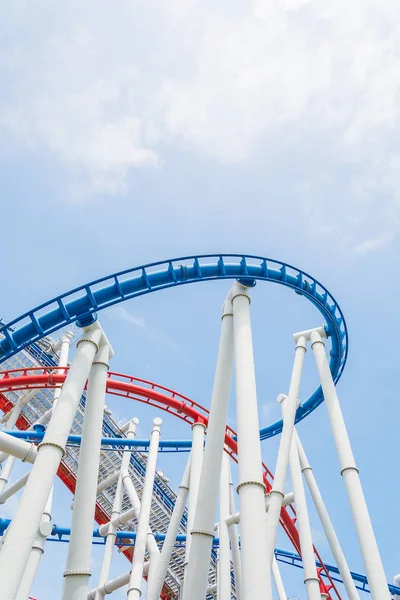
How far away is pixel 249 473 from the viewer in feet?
19.5

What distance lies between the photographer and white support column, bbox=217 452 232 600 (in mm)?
9219

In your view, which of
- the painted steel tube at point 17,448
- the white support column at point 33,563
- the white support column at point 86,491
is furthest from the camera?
the white support column at point 33,563

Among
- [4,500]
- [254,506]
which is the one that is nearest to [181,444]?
[4,500]

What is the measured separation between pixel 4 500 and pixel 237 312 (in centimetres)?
637

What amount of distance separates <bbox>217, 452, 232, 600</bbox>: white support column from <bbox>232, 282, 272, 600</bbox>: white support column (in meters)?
3.44

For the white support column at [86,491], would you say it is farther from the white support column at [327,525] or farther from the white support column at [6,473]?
the white support column at [6,473]

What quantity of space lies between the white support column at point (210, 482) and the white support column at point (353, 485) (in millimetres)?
1906

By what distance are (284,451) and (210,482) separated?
1.78 metres

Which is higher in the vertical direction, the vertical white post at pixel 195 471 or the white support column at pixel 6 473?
the white support column at pixel 6 473

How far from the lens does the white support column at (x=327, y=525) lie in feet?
27.9

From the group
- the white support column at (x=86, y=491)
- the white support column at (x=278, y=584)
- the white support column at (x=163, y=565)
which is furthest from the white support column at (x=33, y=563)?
the white support column at (x=278, y=584)

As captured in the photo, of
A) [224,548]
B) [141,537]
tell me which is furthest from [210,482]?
[141,537]

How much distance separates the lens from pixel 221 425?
7.34m

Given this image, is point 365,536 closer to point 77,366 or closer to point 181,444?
point 77,366
